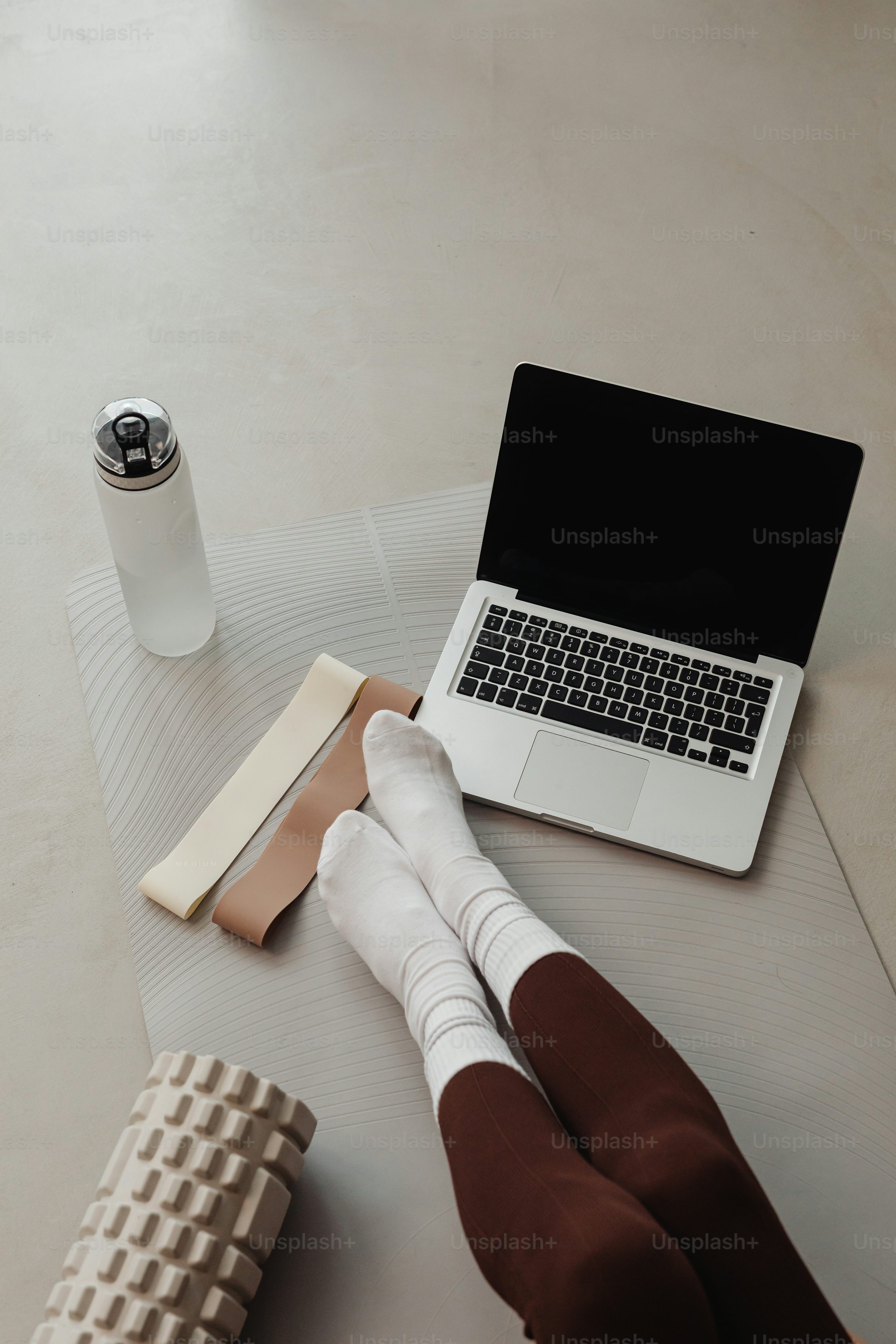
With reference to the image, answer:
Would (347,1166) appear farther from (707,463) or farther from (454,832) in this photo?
(707,463)

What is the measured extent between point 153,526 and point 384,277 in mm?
590

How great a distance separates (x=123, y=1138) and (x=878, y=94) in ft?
5.33

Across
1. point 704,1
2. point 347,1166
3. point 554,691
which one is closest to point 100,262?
point 554,691

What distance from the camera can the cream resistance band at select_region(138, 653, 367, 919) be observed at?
0.92m

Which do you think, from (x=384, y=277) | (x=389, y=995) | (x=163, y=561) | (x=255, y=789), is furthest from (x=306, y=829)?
(x=384, y=277)

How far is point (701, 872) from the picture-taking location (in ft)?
3.06

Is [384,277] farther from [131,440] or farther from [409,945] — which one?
[409,945]

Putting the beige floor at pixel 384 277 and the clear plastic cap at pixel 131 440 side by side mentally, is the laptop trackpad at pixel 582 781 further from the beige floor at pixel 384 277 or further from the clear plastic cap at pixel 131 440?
the clear plastic cap at pixel 131 440

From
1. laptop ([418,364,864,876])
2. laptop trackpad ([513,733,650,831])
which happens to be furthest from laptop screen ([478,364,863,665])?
laptop trackpad ([513,733,650,831])

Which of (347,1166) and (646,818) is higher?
(646,818)

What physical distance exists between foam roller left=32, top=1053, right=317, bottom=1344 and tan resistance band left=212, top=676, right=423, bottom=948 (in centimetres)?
15

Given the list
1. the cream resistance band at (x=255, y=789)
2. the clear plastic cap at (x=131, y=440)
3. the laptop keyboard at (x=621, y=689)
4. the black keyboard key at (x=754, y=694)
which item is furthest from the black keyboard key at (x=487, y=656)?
the clear plastic cap at (x=131, y=440)

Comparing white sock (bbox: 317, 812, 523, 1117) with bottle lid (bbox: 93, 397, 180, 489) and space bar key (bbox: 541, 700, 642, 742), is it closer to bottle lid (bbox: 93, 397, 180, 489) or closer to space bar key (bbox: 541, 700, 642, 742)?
space bar key (bbox: 541, 700, 642, 742)

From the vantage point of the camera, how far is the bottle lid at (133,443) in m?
0.83
